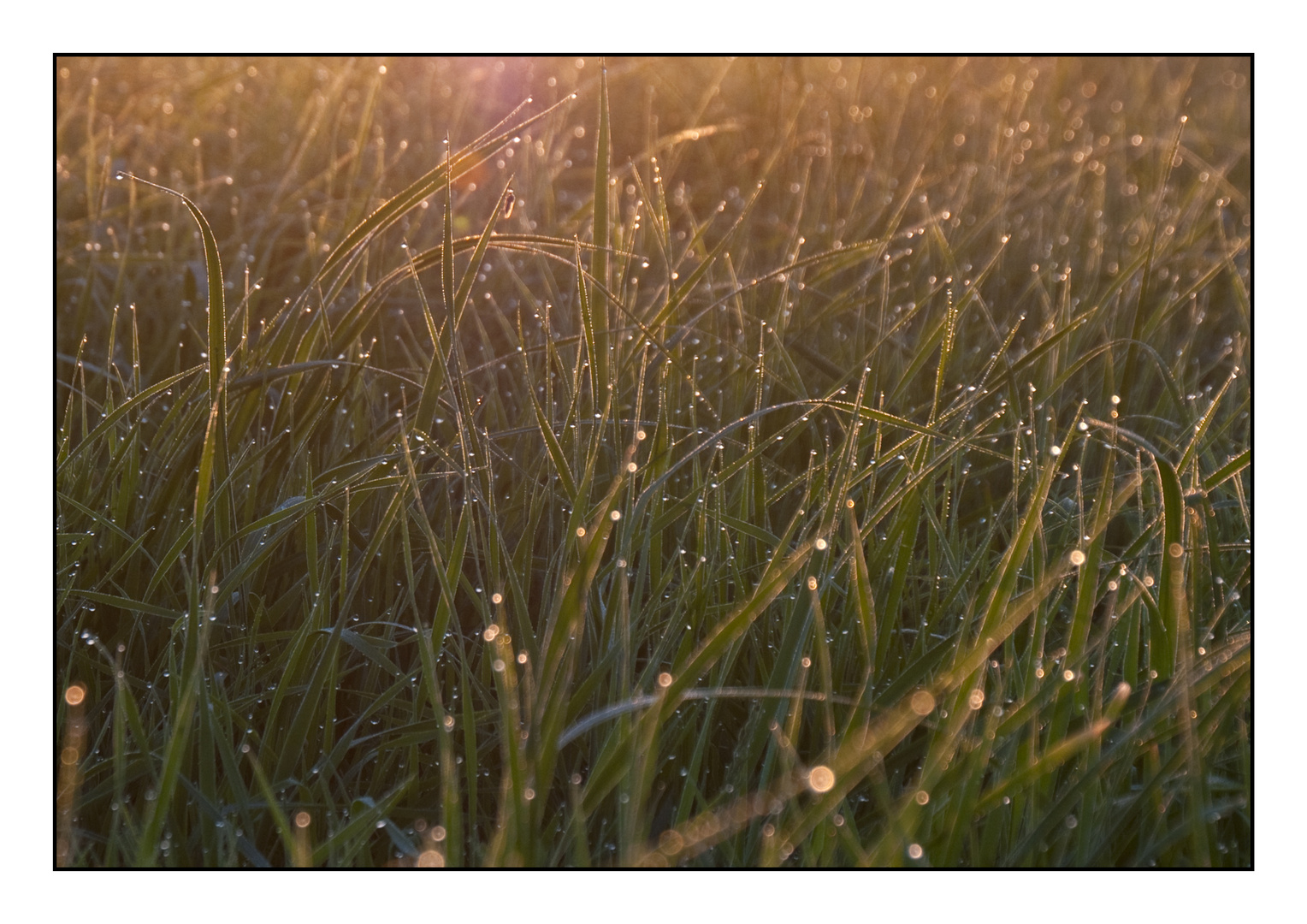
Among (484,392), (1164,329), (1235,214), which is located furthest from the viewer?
(1235,214)

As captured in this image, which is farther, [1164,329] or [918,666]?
[1164,329]

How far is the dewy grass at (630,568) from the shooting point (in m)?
0.75

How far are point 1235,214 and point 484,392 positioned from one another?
1.51 m

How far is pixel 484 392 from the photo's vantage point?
1.34 m

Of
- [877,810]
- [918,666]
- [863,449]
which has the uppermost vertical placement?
[863,449]

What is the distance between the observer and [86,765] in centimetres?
83

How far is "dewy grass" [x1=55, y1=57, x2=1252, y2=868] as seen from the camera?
75 cm

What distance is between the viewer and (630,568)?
3.16 ft

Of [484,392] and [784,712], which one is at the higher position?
[484,392]

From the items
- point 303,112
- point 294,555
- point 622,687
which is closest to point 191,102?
point 303,112

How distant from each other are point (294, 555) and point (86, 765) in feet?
0.89
